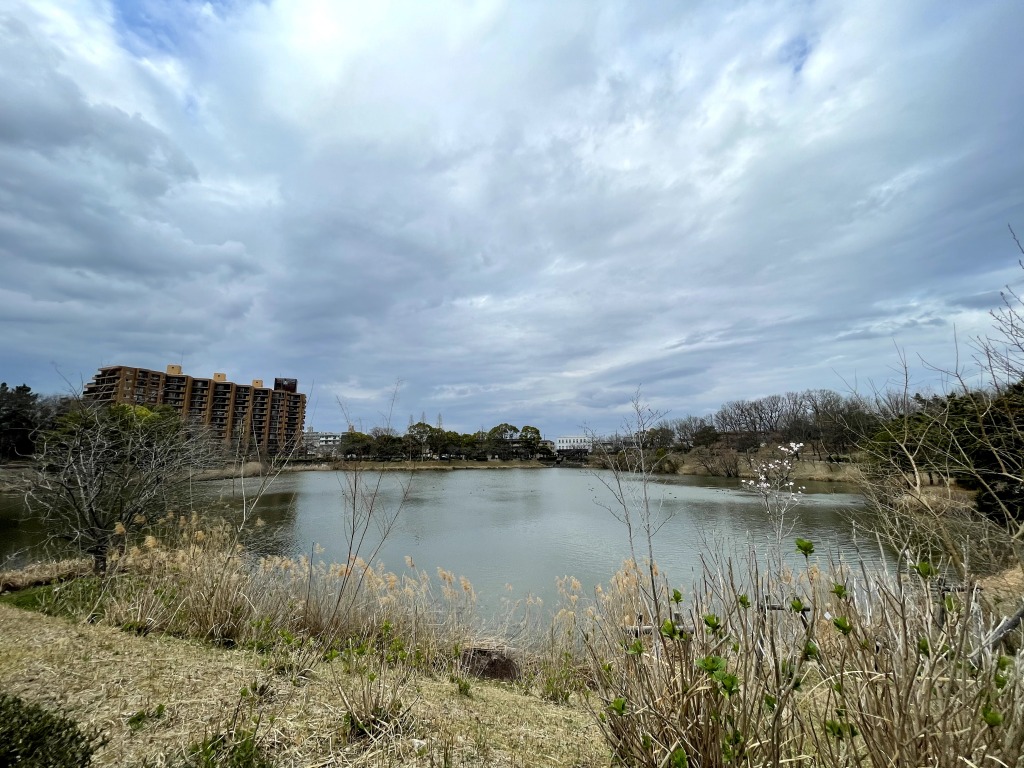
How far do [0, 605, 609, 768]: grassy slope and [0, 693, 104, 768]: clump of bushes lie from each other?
414 mm

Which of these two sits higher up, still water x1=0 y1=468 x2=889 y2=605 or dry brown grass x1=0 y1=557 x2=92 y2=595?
dry brown grass x1=0 y1=557 x2=92 y2=595

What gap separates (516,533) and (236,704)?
15020 millimetres

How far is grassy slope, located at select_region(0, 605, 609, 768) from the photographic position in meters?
2.61

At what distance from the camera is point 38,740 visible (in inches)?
77.9

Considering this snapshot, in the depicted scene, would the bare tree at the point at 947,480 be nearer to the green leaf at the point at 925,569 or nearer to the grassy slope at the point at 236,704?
the green leaf at the point at 925,569

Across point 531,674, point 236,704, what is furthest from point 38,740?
point 531,674

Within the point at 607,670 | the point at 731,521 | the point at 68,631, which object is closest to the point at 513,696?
the point at 607,670

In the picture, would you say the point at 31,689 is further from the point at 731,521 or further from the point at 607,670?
the point at 731,521

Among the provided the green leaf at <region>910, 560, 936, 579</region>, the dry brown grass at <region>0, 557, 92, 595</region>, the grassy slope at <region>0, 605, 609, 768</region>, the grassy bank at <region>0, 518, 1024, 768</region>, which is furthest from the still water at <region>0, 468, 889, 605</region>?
the green leaf at <region>910, 560, 936, 579</region>

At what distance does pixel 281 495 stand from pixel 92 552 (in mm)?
19683

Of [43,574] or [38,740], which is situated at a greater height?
[38,740]

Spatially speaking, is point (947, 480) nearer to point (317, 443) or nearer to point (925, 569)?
point (925, 569)

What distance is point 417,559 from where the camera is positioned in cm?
1278

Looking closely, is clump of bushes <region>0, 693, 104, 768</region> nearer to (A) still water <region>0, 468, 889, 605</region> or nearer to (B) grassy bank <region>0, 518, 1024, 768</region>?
(B) grassy bank <region>0, 518, 1024, 768</region>
